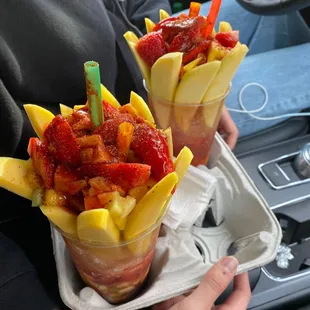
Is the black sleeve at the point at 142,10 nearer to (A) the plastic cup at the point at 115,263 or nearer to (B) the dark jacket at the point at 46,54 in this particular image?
(B) the dark jacket at the point at 46,54

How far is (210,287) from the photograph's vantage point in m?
0.54

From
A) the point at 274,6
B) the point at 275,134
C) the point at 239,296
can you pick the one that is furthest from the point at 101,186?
the point at 274,6

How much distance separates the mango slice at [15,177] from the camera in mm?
458

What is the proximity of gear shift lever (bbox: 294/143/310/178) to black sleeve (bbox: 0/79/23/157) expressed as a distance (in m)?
0.57

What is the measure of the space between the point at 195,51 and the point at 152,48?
0.07m

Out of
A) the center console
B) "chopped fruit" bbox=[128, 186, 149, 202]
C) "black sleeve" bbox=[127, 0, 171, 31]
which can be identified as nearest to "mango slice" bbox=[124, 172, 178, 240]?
"chopped fruit" bbox=[128, 186, 149, 202]

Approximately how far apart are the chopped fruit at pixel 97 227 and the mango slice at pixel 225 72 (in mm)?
289

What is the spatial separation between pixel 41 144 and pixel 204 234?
39 centimetres

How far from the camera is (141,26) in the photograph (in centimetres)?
101

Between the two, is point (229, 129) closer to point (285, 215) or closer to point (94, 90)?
point (285, 215)

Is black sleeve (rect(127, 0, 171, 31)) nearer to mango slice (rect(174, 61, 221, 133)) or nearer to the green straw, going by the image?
mango slice (rect(174, 61, 221, 133))

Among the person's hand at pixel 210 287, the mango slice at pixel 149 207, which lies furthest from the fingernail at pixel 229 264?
the mango slice at pixel 149 207

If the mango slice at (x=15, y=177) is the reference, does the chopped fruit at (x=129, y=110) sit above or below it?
above

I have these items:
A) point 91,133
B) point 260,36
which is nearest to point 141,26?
point 260,36
